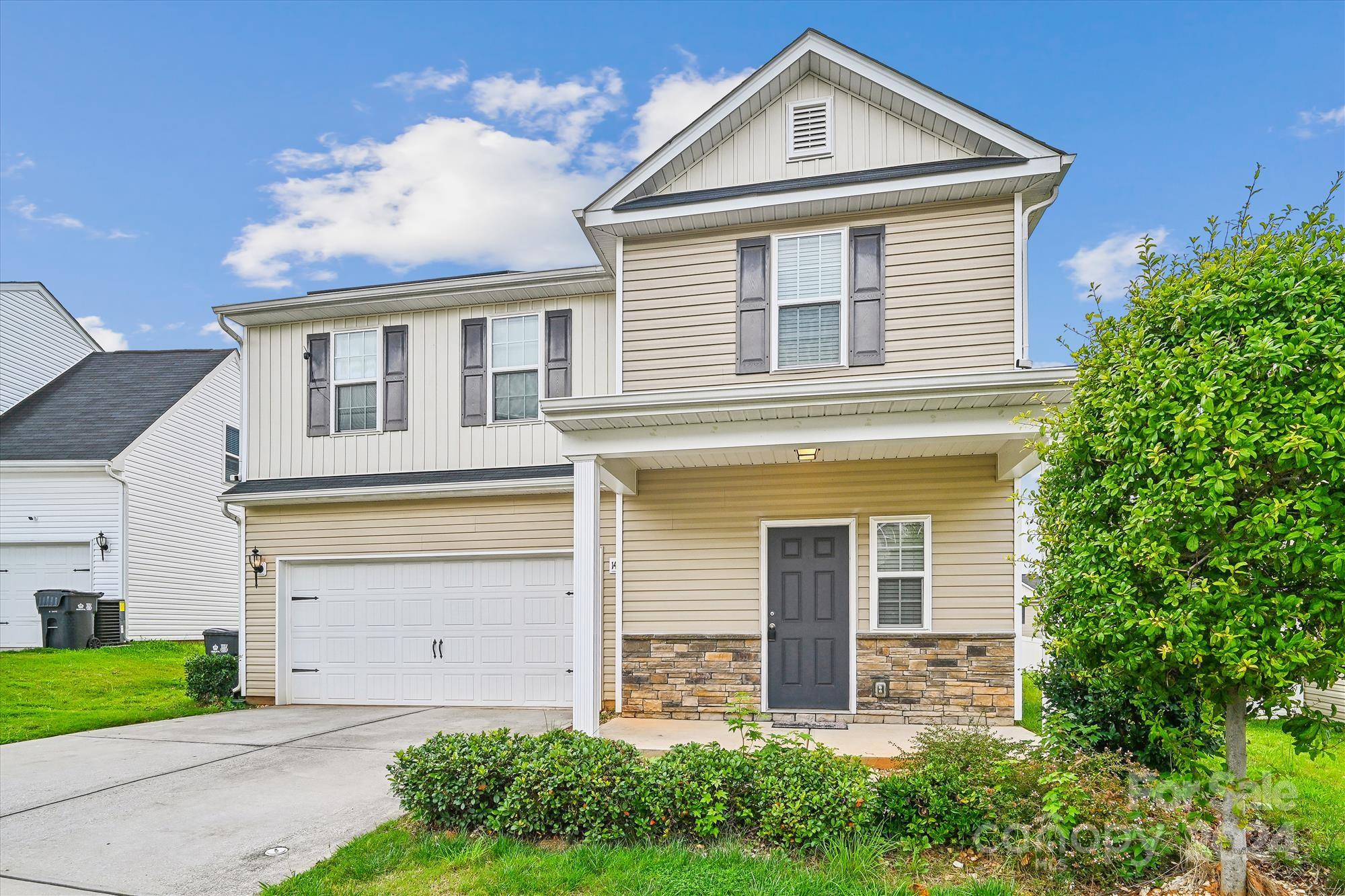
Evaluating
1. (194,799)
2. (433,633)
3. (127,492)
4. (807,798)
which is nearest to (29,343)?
(127,492)

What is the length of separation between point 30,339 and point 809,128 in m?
18.7

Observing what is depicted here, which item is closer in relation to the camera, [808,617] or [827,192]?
[827,192]

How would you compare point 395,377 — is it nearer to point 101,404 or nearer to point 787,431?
point 787,431

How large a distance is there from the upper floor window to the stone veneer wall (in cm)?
1465

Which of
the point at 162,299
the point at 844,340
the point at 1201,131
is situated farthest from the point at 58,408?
the point at 1201,131

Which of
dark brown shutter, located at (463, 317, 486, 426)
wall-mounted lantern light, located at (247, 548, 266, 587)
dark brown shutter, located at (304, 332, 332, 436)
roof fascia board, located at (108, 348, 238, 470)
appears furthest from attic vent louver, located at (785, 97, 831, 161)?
roof fascia board, located at (108, 348, 238, 470)

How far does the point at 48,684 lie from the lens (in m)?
11.5

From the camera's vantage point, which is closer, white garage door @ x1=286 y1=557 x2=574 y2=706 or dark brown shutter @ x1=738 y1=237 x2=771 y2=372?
dark brown shutter @ x1=738 y1=237 x2=771 y2=372

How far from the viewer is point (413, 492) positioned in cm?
1048

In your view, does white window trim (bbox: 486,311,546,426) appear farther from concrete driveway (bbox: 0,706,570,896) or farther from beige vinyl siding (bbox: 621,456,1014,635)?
concrete driveway (bbox: 0,706,570,896)

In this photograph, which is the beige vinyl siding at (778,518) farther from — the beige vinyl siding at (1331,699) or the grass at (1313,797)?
the beige vinyl siding at (1331,699)

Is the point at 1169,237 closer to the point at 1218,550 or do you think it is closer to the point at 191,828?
the point at 1218,550

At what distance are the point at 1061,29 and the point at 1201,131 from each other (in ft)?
9.91

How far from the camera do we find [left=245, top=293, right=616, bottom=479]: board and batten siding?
1048 cm
